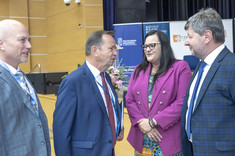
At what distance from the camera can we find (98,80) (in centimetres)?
204

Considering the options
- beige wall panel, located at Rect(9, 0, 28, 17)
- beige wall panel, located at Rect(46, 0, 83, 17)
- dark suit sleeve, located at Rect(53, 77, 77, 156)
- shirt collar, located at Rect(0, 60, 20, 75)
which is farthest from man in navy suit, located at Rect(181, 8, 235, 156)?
beige wall panel, located at Rect(9, 0, 28, 17)

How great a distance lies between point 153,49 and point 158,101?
1.30 feet

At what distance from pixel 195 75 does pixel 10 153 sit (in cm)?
124

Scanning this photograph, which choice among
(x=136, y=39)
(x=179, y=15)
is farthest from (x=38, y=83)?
(x=179, y=15)

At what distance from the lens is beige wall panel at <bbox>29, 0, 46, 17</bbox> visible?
33.4 ft

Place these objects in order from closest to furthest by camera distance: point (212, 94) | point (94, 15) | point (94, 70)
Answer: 1. point (212, 94)
2. point (94, 70)
3. point (94, 15)

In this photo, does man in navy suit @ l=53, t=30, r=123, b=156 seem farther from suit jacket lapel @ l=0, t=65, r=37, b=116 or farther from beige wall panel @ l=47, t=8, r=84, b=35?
beige wall panel @ l=47, t=8, r=84, b=35

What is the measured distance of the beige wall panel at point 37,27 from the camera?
10211mm

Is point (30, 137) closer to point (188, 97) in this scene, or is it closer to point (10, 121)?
point (10, 121)

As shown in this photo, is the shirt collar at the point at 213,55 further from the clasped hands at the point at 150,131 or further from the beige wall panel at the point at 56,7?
the beige wall panel at the point at 56,7

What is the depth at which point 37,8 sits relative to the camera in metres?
10.3

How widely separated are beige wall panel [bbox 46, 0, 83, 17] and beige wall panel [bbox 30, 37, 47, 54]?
2.97 feet

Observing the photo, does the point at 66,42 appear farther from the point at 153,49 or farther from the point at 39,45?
the point at 153,49

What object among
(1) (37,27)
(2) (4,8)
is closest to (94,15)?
(1) (37,27)
